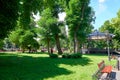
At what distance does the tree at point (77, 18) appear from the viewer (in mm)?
37097

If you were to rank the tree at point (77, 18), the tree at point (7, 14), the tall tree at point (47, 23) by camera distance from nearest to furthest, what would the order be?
the tree at point (7, 14), the tree at point (77, 18), the tall tree at point (47, 23)

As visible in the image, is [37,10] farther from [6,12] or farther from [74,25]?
[74,25]

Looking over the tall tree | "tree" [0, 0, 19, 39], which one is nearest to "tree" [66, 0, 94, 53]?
the tall tree

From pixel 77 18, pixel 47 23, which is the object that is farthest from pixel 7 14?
pixel 47 23

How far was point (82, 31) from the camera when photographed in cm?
3906

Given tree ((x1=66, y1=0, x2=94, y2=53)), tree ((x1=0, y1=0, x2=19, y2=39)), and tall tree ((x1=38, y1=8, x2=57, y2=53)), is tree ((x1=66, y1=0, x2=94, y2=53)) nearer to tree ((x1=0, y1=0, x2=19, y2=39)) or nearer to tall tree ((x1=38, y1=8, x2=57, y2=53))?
tall tree ((x1=38, y1=8, x2=57, y2=53))

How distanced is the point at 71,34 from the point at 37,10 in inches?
652

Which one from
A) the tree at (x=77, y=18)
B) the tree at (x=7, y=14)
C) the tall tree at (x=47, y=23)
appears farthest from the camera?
the tall tree at (x=47, y=23)

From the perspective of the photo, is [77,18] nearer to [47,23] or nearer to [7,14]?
[47,23]

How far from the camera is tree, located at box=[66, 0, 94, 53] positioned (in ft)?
122

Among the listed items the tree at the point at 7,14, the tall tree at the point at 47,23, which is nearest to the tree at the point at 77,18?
the tall tree at the point at 47,23

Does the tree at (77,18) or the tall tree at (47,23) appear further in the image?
the tall tree at (47,23)

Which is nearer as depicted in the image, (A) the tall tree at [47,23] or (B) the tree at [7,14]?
(B) the tree at [7,14]

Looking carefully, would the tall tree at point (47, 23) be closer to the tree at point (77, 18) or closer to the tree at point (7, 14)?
the tree at point (77, 18)
